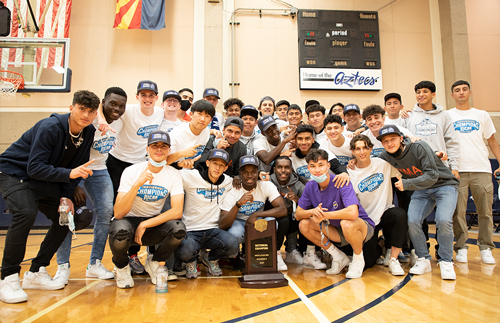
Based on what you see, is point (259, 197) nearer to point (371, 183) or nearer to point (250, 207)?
point (250, 207)

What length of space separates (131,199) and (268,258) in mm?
1425

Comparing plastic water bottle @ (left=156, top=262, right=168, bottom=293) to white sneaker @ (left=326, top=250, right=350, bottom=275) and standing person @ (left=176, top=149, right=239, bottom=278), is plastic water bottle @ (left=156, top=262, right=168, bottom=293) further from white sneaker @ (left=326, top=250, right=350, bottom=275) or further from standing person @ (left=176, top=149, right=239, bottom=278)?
white sneaker @ (left=326, top=250, right=350, bottom=275)

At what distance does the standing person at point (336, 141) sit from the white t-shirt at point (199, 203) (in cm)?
165

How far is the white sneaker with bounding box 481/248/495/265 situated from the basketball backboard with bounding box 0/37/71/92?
6881mm

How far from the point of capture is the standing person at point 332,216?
10.9 ft

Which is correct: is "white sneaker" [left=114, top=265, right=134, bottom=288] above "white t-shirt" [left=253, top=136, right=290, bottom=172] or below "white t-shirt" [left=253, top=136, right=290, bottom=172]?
below

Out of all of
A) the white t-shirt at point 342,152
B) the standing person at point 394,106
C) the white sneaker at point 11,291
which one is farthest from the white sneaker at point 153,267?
the standing person at point 394,106

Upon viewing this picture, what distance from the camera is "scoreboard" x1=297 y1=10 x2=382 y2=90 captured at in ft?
30.5

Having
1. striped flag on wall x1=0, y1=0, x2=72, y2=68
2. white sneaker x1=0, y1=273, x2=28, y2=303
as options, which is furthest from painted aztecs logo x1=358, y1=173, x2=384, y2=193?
striped flag on wall x1=0, y1=0, x2=72, y2=68

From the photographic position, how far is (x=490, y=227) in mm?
4012

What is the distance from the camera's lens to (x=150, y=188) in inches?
125

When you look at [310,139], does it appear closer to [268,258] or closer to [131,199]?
[268,258]

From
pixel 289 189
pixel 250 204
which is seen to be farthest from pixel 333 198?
pixel 250 204

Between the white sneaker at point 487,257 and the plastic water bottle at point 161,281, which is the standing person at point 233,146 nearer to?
the plastic water bottle at point 161,281
